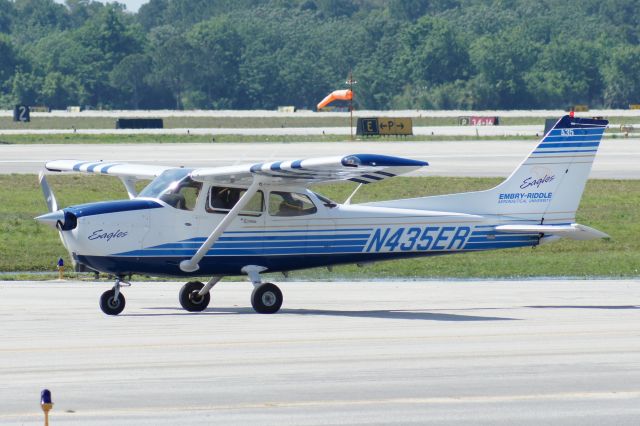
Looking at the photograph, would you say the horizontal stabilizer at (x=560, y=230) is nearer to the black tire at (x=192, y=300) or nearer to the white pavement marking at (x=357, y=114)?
the black tire at (x=192, y=300)

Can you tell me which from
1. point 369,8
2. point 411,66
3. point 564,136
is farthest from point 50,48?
point 564,136

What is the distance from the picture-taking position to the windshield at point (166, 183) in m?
16.7

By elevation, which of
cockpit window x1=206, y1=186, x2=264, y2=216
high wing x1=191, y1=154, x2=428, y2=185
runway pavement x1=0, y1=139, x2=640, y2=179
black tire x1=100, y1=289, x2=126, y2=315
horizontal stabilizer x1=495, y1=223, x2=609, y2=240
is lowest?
runway pavement x1=0, y1=139, x2=640, y2=179

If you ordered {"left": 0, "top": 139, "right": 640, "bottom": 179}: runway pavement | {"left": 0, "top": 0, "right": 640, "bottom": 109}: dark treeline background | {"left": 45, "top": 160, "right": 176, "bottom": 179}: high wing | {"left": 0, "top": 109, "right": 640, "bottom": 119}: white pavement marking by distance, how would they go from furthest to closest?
{"left": 0, "top": 0, "right": 640, "bottom": 109}: dark treeline background, {"left": 0, "top": 109, "right": 640, "bottom": 119}: white pavement marking, {"left": 0, "top": 139, "right": 640, "bottom": 179}: runway pavement, {"left": 45, "top": 160, "right": 176, "bottom": 179}: high wing

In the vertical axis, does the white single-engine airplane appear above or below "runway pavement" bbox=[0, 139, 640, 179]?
above

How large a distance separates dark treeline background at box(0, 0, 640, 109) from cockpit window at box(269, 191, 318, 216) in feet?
340

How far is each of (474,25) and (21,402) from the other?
141 metres

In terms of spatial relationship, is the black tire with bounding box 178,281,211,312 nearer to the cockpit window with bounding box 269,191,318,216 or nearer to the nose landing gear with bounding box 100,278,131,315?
the nose landing gear with bounding box 100,278,131,315

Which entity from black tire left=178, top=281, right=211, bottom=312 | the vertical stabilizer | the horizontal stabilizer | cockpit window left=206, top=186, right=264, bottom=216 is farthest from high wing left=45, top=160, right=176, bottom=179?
the horizontal stabilizer

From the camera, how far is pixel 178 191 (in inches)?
656

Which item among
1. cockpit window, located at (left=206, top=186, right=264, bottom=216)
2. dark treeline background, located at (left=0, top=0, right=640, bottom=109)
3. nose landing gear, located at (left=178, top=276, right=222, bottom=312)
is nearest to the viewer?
cockpit window, located at (left=206, top=186, right=264, bottom=216)

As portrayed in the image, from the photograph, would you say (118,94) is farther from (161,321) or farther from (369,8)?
(161,321)

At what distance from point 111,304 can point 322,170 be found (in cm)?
323

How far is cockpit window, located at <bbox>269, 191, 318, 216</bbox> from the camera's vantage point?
669 inches
